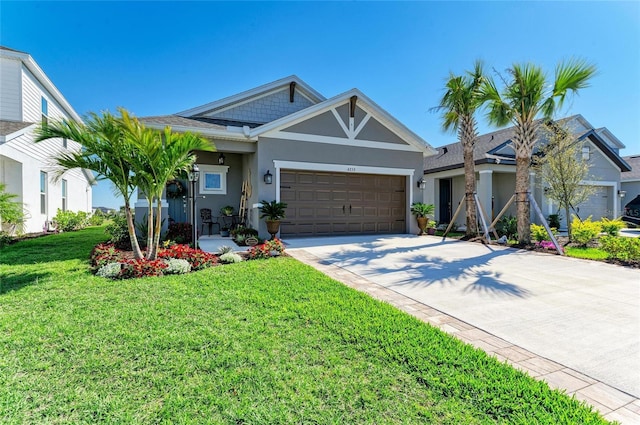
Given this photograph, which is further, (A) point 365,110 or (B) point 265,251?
(A) point 365,110

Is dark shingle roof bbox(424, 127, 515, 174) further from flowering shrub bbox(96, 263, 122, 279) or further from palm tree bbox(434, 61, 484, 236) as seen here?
flowering shrub bbox(96, 263, 122, 279)

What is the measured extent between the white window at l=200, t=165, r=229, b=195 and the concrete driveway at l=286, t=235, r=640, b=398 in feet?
15.2

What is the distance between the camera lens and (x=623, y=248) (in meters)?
7.39

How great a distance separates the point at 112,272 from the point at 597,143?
22.5 metres

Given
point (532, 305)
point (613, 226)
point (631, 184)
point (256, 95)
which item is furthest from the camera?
point (631, 184)

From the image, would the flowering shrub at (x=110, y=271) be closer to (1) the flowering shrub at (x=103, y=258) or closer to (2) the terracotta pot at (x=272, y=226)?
(1) the flowering shrub at (x=103, y=258)

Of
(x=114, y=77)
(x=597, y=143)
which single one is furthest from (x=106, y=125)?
(x=597, y=143)

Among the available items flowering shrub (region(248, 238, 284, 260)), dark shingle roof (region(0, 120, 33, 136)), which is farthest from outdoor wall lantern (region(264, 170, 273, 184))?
dark shingle roof (region(0, 120, 33, 136))

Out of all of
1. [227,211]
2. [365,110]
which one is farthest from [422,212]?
[227,211]

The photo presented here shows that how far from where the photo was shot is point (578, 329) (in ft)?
11.7

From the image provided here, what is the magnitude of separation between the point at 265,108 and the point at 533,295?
1259 cm

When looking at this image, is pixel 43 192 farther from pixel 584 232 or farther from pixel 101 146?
pixel 584 232

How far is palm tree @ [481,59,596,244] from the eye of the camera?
29.8 ft

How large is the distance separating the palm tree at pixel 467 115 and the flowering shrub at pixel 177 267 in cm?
1018
